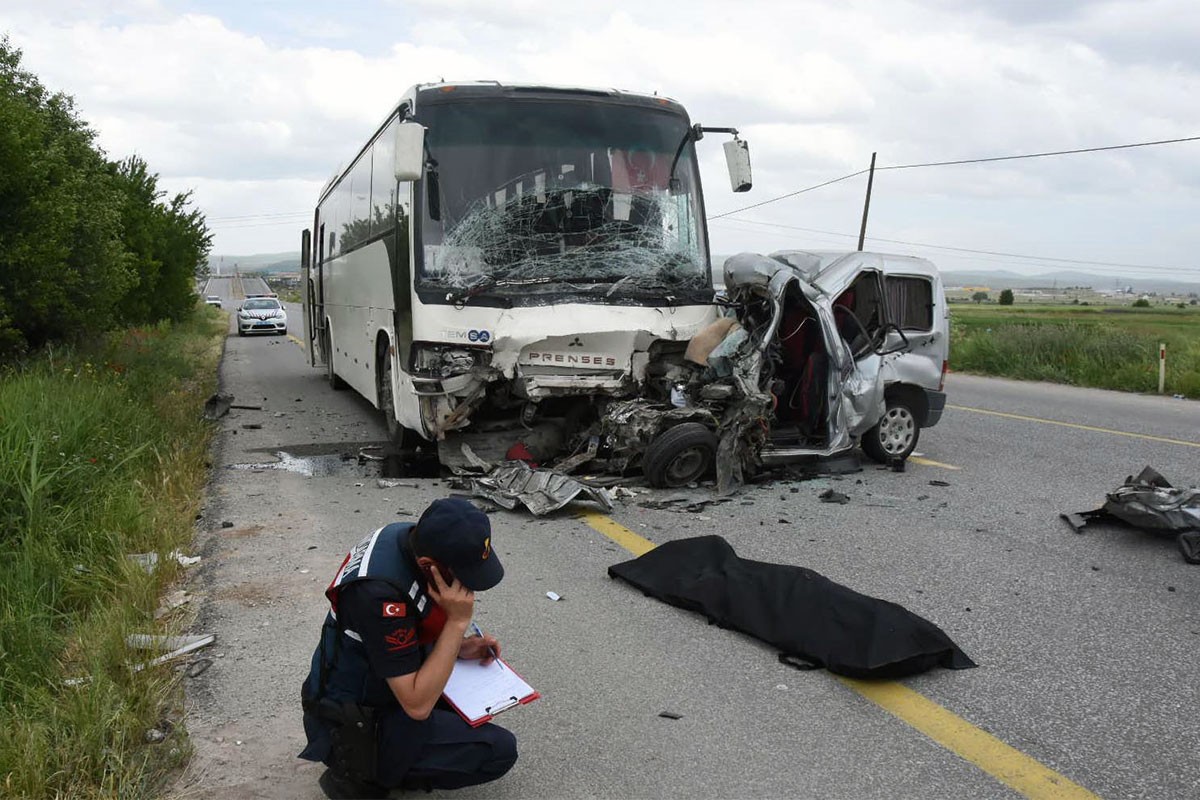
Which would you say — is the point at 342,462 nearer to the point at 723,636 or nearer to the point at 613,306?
the point at 613,306

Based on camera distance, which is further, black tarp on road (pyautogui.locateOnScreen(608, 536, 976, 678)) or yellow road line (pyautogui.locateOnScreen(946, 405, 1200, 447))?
yellow road line (pyautogui.locateOnScreen(946, 405, 1200, 447))

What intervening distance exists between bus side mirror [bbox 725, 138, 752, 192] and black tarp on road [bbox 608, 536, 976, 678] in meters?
4.09

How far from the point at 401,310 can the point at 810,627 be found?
4706 millimetres

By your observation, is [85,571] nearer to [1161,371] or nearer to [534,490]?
[534,490]

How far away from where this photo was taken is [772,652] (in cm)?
445

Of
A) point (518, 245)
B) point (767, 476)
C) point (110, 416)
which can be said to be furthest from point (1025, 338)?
point (110, 416)

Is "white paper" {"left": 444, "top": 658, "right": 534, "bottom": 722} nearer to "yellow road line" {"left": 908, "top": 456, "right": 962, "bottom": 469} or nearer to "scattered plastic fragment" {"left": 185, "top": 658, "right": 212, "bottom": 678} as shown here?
"scattered plastic fragment" {"left": 185, "top": 658, "right": 212, "bottom": 678}

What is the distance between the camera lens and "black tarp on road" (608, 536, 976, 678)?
13.8ft

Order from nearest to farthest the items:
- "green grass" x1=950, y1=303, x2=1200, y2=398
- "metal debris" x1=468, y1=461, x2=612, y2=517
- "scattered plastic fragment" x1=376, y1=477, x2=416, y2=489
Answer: "metal debris" x1=468, y1=461, x2=612, y2=517
"scattered plastic fragment" x1=376, y1=477, x2=416, y2=489
"green grass" x1=950, y1=303, x2=1200, y2=398

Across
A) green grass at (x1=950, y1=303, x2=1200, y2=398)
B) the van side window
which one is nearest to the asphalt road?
the van side window

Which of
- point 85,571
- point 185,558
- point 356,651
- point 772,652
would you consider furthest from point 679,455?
point 356,651

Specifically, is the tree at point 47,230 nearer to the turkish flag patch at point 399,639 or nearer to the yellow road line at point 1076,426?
the turkish flag patch at point 399,639

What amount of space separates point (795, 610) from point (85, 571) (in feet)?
12.4

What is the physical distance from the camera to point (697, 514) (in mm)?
6980
